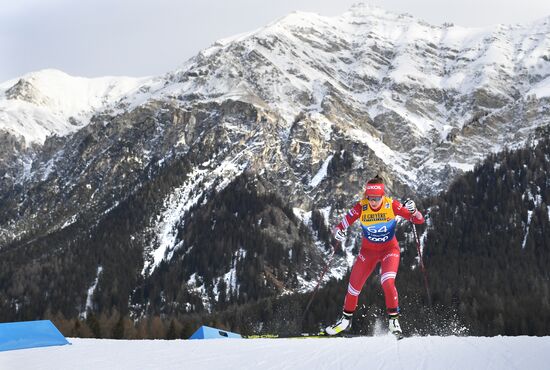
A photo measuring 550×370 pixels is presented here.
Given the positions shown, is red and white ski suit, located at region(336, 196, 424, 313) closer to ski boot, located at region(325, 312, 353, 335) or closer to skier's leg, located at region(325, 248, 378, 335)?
skier's leg, located at region(325, 248, 378, 335)

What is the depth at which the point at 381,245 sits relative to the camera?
661 inches

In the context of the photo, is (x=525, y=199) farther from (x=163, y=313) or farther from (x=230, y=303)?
(x=163, y=313)

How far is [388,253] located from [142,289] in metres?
172

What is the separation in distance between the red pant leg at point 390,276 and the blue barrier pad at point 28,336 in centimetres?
805

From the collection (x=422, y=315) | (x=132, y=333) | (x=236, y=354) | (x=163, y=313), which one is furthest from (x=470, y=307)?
(x=236, y=354)

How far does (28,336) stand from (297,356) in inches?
267

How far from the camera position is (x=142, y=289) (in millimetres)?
181000

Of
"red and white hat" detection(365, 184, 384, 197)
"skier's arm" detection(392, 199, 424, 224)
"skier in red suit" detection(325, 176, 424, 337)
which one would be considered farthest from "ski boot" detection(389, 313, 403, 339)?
"red and white hat" detection(365, 184, 384, 197)

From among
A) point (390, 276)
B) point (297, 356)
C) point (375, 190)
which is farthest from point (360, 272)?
point (297, 356)

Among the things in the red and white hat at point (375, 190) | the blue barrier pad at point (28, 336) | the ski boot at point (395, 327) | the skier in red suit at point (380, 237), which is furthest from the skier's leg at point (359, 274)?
the blue barrier pad at point (28, 336)

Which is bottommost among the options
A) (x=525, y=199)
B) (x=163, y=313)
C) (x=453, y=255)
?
(x=163, y=313)

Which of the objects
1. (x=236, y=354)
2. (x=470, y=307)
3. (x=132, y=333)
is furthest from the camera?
(x=470, y=307)

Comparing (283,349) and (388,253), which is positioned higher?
(388,253)

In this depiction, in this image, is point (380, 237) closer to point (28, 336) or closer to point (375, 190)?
point (375, 190)
